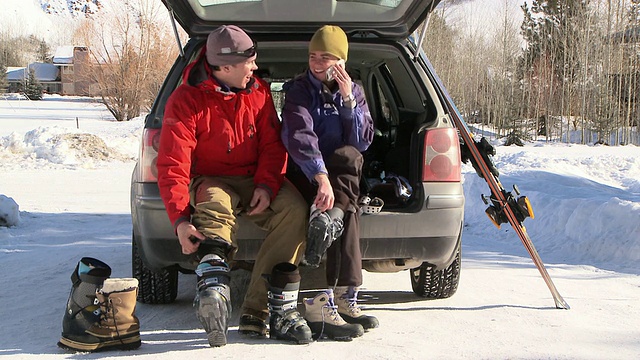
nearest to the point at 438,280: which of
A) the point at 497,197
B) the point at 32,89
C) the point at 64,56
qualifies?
the point at 497,197

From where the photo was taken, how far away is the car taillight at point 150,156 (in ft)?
11.0

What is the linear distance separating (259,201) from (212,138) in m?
0.40

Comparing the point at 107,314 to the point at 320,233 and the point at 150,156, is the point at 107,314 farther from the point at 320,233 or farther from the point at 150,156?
the point at 320,233

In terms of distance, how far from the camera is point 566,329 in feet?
11.1

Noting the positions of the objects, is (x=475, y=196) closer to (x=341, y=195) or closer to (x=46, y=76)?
(x=341, y=195)

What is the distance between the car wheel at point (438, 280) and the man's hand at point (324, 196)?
1.00m

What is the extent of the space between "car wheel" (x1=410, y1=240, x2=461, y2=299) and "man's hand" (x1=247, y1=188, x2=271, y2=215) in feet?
3.85

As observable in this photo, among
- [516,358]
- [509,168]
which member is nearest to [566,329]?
[516,358]

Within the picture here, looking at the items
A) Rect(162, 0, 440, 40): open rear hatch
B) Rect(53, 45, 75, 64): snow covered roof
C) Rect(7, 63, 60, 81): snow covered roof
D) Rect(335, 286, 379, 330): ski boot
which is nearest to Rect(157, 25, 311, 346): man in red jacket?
Rect(335, 286, 379, 330): ski boot

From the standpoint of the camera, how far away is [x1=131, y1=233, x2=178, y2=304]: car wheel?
3760mm

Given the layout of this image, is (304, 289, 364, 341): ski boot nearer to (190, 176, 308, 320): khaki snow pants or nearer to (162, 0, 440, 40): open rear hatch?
(190, 176, 308, 320): khaki snow pants

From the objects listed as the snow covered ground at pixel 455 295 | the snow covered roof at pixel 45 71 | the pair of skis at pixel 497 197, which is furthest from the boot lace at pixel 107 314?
the snow covered roof at pixel 45 71

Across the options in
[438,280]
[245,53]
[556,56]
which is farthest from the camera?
[556,56]

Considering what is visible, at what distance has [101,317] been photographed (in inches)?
117
